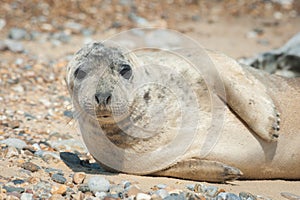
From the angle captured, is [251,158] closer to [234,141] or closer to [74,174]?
[234,141]

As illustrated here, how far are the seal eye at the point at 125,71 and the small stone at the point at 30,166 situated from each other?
80 centimetres

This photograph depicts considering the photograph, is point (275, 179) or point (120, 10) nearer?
point (275, 179)

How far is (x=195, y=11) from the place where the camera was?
10414 millimetres

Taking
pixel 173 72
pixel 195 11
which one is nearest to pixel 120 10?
pixel 195 11

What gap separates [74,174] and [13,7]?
669cm

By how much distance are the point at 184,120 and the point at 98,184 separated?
713mm

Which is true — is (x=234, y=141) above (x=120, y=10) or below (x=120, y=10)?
below

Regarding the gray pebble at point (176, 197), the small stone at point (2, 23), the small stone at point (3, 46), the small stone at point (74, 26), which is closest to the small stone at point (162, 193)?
the gray pebble at point (176, 197)

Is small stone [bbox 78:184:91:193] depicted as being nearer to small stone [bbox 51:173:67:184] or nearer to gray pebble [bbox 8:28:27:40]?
small stone [bbox 51:173:67:184]

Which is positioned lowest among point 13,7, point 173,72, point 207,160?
point 207,160

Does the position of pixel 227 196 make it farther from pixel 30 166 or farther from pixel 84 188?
pixel 30 166

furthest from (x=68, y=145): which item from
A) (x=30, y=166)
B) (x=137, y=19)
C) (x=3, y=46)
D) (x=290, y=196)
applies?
(x=137, y=19)

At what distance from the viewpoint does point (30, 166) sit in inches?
136

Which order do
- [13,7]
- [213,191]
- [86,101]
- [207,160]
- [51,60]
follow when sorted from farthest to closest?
1. [13,7]
2. [51,60]
3. [207,160]
4. [213,191]
5. [86,101]
